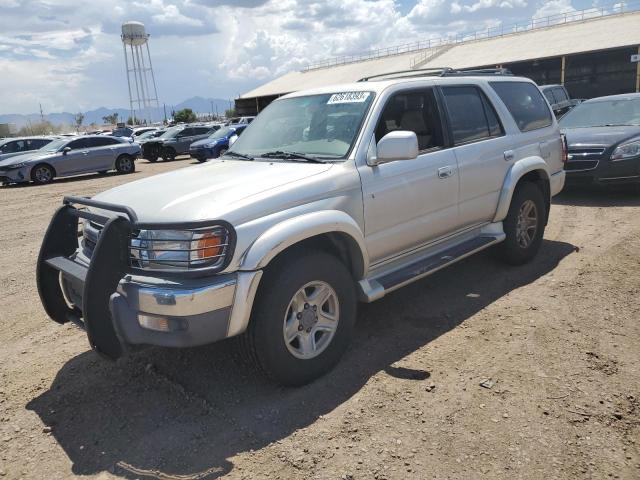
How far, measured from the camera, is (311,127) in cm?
435

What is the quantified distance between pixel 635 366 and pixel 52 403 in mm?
3810

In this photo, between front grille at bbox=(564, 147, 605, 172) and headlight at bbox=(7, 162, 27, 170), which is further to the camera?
headlight at bbox=(7, 162, 27, 170)

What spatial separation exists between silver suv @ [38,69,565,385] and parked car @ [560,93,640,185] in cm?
359

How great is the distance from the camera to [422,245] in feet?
14.8

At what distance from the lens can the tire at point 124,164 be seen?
19422 millimetres

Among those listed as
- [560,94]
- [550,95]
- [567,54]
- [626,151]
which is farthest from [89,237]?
[567,54]

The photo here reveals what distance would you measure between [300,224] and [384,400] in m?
1.20

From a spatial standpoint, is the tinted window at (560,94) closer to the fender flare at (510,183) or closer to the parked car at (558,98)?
the parked car at (558,98)

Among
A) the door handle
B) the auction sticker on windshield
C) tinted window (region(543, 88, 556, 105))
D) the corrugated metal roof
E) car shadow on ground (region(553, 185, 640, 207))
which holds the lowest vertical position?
car shadow on ground (region(553, 185, 640, 207))

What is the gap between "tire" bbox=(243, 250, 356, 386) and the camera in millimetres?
3238

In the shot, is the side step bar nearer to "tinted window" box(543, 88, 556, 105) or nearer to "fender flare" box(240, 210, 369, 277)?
"fender flare" box(240, 210, 369, 277)

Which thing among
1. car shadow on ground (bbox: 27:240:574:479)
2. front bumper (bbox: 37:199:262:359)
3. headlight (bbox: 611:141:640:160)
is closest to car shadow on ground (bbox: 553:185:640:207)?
headlight (bbox: 611:141:640:160)

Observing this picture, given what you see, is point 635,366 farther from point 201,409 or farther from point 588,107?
point 588,107

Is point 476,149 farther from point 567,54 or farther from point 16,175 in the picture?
point 567,54
